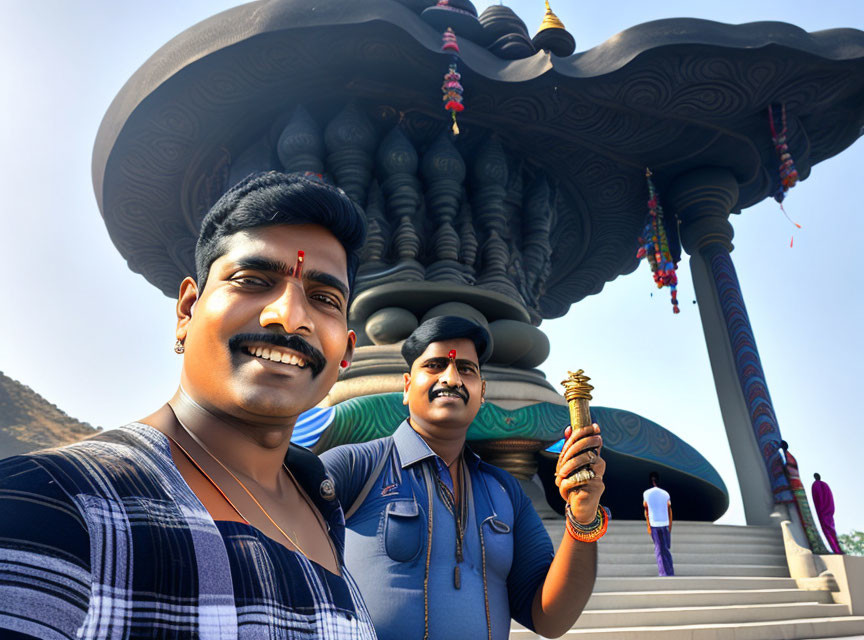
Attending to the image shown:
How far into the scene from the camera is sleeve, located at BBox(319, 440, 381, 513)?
1.81 m

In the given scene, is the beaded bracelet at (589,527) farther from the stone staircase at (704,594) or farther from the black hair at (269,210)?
the stone staircase at (704,594)

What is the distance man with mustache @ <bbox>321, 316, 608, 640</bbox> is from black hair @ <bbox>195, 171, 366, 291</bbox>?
0.72m

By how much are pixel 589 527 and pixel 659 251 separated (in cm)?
965

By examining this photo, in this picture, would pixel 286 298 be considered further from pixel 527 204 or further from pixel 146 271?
Result: pixel 146 271

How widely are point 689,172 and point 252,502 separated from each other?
10892 mm

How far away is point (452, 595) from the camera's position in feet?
5.77

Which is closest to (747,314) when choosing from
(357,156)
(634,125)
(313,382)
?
(634,125)

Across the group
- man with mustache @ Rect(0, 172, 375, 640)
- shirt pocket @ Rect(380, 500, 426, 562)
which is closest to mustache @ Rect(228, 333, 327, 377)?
man with mustache @ Rect(0, 172, 375, 640)

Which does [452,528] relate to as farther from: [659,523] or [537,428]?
[537,428]

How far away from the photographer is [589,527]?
154cm

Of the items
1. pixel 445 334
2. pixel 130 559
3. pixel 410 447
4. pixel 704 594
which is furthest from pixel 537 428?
pixel 130 559

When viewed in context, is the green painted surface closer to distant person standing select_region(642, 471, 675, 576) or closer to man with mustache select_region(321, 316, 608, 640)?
distant person standing select_region(642, 471, 675, 576)

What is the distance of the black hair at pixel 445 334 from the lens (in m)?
2.21

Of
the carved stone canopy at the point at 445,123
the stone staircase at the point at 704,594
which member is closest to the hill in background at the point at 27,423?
the carved stone canopy at the point at 445,123
